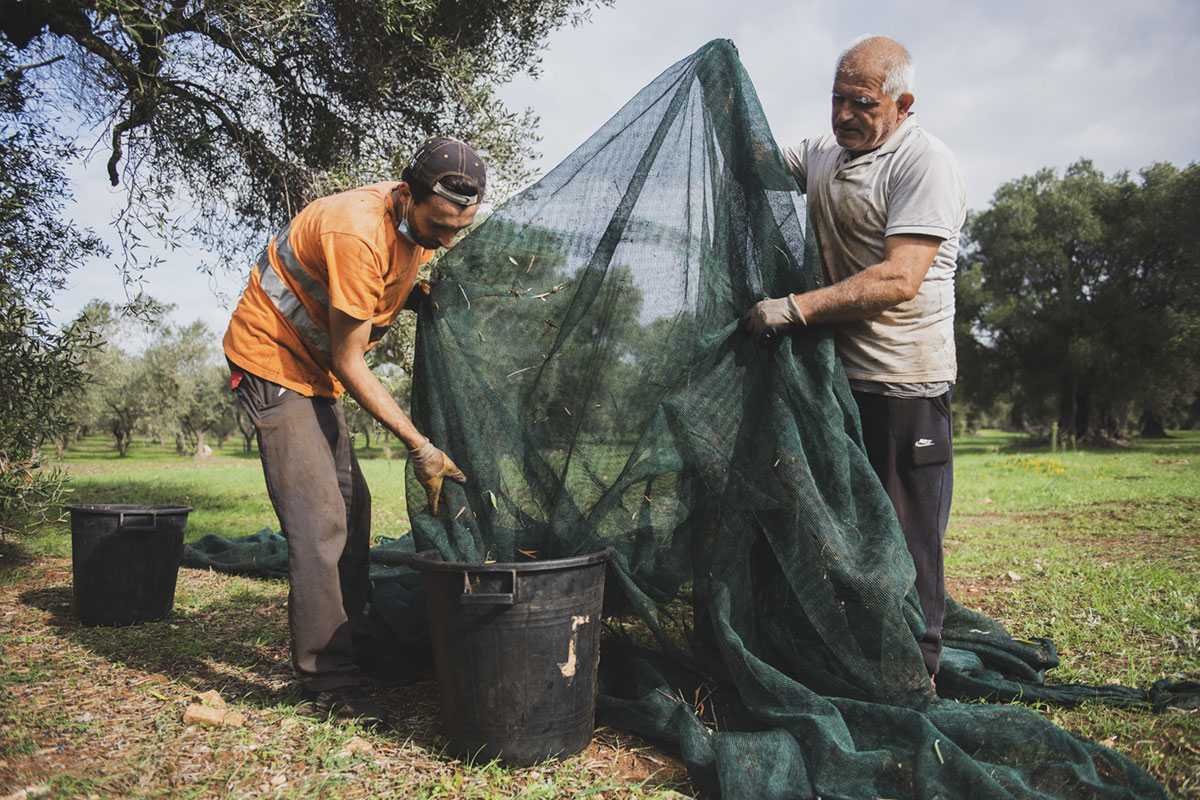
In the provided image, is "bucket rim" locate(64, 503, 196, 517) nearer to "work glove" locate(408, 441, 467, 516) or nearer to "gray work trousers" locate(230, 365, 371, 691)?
"gray work trousers" locate(230, 365, 371, 691)

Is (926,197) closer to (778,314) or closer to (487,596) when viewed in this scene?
(778,314)

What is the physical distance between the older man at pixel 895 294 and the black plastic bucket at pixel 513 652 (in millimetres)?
1372

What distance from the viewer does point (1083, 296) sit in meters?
26.3

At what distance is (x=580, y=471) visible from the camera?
326 cm

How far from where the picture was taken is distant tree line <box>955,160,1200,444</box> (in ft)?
78.7

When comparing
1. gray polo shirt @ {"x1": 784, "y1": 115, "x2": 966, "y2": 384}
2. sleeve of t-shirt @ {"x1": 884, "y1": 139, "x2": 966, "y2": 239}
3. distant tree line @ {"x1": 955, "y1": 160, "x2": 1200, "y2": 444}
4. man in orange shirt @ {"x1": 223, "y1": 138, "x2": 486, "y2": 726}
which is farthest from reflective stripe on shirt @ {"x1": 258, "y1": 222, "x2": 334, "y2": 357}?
distant tree line @ {"x1": 955, "y1": 160, "x2": 1200, "y2": 444}

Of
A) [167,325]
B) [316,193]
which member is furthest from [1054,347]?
[167,325]

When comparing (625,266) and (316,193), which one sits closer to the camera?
A: (625,266)

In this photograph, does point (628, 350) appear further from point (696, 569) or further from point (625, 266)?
point (696, 569)

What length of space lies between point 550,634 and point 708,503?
0.87 meters

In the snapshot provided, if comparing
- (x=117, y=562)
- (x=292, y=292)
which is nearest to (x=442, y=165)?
(x=292, y=292)

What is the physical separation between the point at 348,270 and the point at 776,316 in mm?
1775

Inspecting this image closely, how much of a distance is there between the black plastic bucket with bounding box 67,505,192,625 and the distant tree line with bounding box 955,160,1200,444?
83.7 ft

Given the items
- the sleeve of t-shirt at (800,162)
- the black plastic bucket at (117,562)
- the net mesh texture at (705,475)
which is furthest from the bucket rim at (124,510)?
the sleeve of t-shirt at (800,162)
